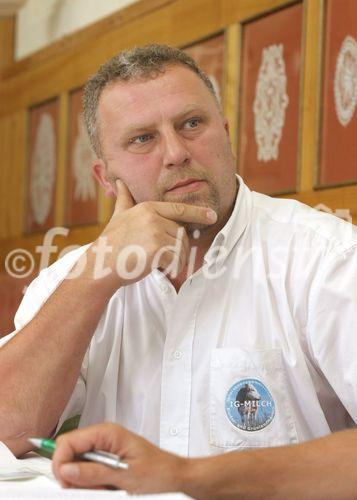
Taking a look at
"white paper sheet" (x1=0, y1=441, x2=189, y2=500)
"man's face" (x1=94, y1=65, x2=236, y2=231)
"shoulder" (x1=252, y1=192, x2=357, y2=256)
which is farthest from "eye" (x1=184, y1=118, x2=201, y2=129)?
"white paper sheet" (x1=0, y1=441, x2=189, y2=500)

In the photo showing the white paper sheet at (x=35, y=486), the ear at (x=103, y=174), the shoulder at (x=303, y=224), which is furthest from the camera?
the ear at (x=103, y=174)

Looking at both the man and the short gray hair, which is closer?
the man

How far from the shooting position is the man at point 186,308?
1.56 metres

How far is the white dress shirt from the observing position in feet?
5.07

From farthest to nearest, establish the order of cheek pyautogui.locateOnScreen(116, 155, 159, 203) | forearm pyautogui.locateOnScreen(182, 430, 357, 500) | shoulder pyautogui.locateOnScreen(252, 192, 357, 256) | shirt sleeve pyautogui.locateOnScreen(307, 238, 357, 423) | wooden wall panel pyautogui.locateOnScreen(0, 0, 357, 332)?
wooden wall panel pyautogui.locateOnScreen(0, 0, 357, 332), cheek pyautogui.locateOnScreen(116, 155, 159, 203), shoulder pyautogui.locateOnScreen(252, 192, 357, 256), shirt sleeve pyautogui.locateOnScreen(307, 238, 357, 423), forearm pyautogui.locateOnScreen(182, 430, 357, 500)

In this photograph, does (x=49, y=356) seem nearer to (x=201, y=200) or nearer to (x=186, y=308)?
(x=186, y=308)

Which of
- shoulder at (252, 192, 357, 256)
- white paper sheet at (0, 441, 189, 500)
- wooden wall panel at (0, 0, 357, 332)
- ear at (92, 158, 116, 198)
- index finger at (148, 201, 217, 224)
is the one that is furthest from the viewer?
wooden wall panel at (0, 0, 357, 332)

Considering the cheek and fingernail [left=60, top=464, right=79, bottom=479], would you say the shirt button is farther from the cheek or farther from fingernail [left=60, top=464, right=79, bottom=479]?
fingernail [left=60, top=464, right=79, bottom=479]

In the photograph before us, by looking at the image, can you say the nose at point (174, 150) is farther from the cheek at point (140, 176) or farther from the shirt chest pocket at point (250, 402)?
the shirt chest pocket at point (250, 402)

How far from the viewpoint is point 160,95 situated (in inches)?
70.4

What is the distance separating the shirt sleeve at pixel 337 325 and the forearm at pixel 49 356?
41 centimetres

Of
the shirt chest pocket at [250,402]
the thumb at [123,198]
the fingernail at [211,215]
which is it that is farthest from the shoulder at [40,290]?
the shirt chest pocket at [250,402]

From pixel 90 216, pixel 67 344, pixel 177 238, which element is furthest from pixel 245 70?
pixel 67 344

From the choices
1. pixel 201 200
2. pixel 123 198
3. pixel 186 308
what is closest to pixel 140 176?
Result: pixel 123 198
